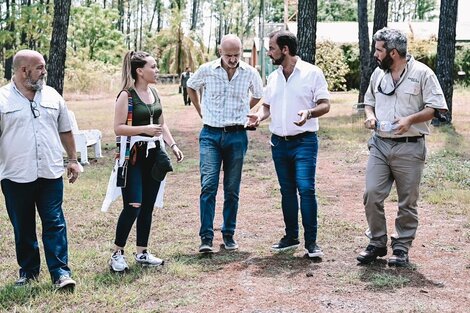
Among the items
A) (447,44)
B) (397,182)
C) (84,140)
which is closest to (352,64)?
(447,44)

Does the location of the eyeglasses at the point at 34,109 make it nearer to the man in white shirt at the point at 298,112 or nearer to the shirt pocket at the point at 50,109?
the shirt pocket at the point at 50,109

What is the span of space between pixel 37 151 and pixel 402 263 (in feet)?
9.79

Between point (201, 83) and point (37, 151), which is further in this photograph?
point (201, 83)

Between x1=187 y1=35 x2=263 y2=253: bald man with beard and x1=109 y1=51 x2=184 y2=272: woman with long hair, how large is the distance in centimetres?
68

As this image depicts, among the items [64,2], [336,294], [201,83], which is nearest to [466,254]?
[336,294]

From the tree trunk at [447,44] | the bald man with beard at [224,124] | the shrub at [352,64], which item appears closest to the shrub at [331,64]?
the shrub at [352,64]

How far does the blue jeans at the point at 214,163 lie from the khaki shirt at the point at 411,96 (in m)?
1.30

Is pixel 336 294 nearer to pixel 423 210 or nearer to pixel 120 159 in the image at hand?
pixel 120 159

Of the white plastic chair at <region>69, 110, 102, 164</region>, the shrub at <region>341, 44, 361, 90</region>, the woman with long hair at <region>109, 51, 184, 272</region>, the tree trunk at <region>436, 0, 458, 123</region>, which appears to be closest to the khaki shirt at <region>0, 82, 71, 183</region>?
the woman with long hair at <region>109, 51, 184, 272</region>

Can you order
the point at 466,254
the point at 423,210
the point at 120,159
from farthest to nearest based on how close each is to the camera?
the point at 423,210 < the point at 466,254 < the point at 120,159

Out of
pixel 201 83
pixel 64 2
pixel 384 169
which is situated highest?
pixel 64 2

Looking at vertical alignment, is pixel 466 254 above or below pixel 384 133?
below

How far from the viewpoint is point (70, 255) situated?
5.96 m

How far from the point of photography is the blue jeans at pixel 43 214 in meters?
4.84
